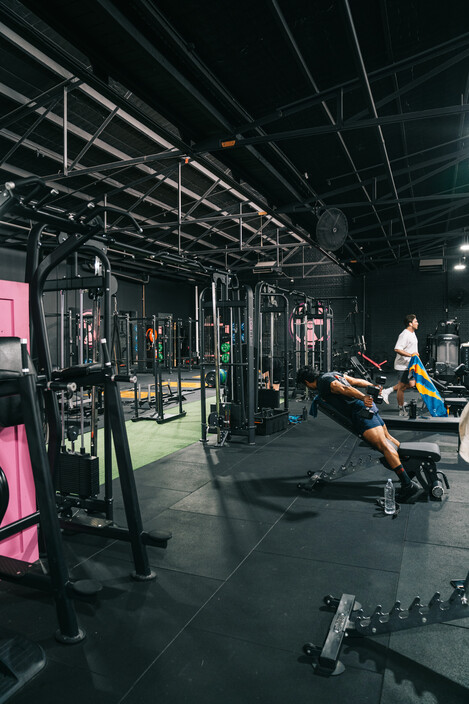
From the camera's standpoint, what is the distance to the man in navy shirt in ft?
12.5

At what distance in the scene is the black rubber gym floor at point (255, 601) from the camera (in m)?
1.78

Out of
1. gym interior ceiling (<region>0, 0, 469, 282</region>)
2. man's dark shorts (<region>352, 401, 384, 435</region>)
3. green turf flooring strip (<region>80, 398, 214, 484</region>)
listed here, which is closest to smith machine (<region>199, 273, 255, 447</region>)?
green turf flooring strip (<region>80, 398, 214, 484</region>)

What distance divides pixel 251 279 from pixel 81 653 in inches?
717

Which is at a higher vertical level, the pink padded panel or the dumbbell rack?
the pink padded panel

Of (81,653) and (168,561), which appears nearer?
(81,653)

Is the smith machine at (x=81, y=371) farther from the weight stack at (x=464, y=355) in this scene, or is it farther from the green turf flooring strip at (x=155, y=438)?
the weight stack at (x=464, y=355)

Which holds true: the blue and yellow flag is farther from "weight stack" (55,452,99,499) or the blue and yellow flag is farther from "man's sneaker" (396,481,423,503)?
"weight stack" (55,452,99,499)

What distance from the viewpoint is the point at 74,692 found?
175cm

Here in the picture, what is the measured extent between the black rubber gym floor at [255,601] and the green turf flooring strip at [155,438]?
1.27 metres

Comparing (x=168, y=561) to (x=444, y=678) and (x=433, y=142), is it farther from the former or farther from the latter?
(x=433, y=142)

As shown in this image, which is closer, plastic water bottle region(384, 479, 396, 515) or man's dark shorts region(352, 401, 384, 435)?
plastic water bottle region(384, 479, 396, 515)

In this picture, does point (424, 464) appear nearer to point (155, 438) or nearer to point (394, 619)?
point (394, 619)

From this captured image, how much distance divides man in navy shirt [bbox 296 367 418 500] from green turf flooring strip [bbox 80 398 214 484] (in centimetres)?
236

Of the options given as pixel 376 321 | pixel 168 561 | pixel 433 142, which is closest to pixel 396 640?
pixel 168 561
